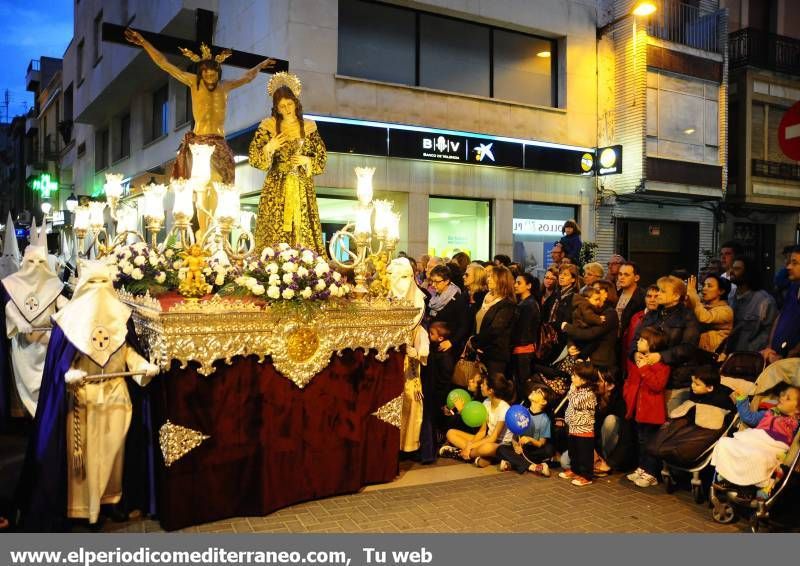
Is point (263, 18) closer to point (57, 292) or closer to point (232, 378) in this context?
point (57, 292)

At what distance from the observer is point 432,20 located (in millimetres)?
15102

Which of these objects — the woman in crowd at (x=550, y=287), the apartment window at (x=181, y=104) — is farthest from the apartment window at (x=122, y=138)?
the woman in crowd at (x=550, y=287)

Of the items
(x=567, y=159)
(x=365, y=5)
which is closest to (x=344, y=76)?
(x=365, y=5)

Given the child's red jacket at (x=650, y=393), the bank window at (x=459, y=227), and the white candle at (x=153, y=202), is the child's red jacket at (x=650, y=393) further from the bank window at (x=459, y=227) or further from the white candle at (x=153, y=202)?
the bank window at (x=459, y=227)

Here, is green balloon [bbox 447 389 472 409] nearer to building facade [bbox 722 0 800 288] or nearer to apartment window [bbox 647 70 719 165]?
apartment window [bbox 647 70 719 165]

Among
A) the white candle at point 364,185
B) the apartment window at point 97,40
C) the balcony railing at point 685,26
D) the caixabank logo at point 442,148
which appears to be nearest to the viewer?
the white candle at point 364,185

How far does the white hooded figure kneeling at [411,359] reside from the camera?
651cm

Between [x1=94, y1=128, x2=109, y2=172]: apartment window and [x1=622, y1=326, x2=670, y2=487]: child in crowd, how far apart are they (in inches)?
995

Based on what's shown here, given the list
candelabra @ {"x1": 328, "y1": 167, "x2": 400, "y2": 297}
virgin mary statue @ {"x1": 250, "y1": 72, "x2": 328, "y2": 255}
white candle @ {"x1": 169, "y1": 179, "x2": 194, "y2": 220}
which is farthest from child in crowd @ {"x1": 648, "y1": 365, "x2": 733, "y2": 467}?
white candle @ {"x1": 169, "y1": 179, "x2": 194, "y2": 220}

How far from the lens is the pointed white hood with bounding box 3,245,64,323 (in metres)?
7.20

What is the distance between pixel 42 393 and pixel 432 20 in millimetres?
12921

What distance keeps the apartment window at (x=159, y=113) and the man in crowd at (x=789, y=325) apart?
17.2 metres

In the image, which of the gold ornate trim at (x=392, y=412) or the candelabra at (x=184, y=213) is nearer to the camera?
the candelabra at (x=184, y=213)

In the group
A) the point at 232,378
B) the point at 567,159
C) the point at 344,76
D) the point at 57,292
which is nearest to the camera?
the point at 232,378
